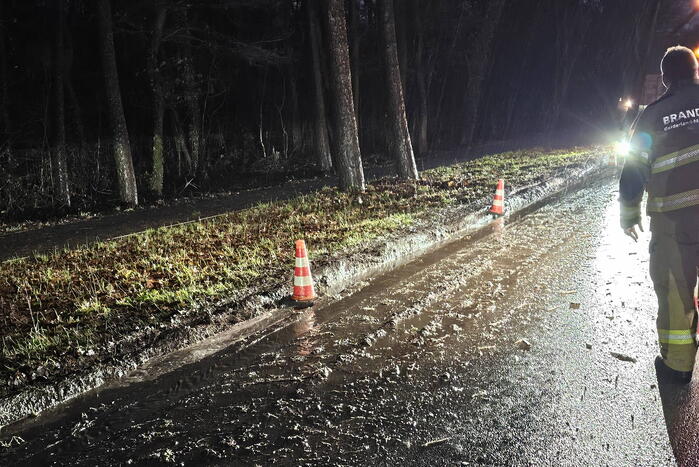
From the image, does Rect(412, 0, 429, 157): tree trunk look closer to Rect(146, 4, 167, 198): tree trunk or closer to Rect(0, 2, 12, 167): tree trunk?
Rect(146, 4, 167, 198): tree trunk

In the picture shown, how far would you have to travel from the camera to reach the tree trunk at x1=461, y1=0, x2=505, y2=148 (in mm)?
26609

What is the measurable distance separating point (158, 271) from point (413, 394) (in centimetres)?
427

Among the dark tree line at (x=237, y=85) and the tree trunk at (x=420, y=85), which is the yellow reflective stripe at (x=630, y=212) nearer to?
the dark tree line at (x=237, y=85)

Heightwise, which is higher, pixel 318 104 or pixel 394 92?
pixel 318 104

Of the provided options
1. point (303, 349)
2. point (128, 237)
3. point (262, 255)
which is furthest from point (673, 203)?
point (128, 237)

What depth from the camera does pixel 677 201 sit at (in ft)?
11.7

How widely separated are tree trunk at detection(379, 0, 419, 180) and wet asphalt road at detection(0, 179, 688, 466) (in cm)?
859

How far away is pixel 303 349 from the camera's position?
14.9 feet

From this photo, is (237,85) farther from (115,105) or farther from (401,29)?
(115,105)

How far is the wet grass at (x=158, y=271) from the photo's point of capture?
449cm

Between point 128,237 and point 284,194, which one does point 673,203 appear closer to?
point 128,237

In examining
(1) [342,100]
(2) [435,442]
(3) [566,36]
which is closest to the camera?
(2) [435,442]

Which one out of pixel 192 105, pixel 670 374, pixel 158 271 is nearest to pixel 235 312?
pixel 158 271

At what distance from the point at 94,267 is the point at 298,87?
24.9 meters
